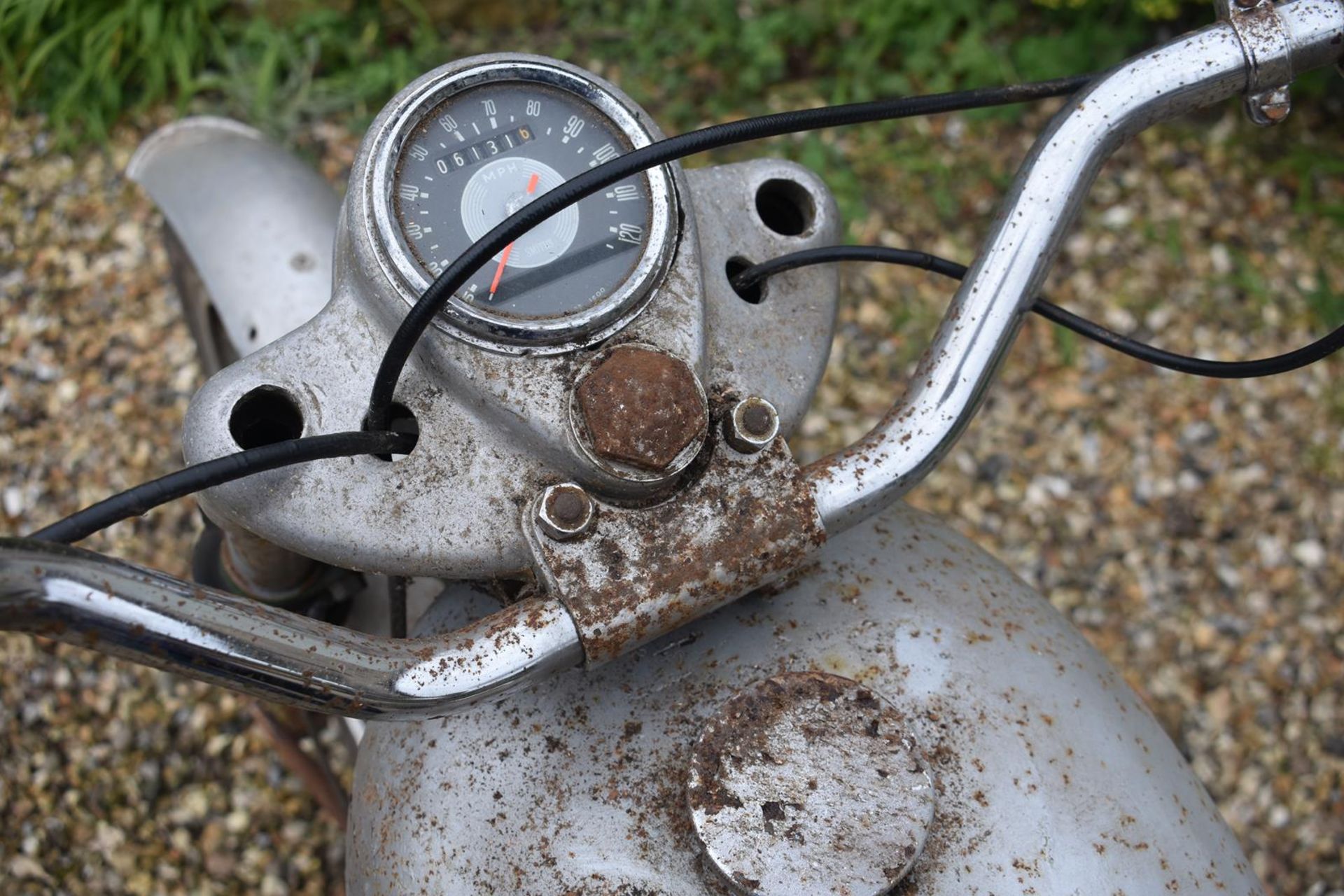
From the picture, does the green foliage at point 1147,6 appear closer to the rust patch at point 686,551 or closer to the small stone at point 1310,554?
the small stone at point 1310,554

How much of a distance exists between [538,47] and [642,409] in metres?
2.06

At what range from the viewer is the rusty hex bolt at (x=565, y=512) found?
0.85m

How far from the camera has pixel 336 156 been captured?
254cm

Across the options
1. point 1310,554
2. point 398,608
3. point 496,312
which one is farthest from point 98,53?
point 1310,554

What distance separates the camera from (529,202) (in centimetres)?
95

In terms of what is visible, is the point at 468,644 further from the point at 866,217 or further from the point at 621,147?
the point at 866,217

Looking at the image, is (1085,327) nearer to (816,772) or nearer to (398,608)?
(816,772)

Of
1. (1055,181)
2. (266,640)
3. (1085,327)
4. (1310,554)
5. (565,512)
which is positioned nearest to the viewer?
(266,640)

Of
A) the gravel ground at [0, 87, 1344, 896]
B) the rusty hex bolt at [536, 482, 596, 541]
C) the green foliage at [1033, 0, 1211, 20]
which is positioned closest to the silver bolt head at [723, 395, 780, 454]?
the rusty hex bolt at [536, 482, 596, 541]

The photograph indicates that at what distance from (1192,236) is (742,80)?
1038 millimetres

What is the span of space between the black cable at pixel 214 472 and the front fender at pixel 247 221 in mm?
517

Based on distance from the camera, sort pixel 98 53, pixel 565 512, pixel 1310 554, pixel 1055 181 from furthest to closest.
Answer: pixel 98 53
pixel 1310 554
pixel 1055 181
pixel 565 512

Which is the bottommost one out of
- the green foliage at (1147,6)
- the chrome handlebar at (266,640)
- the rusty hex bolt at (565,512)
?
the chrome handlebar at (266,640)

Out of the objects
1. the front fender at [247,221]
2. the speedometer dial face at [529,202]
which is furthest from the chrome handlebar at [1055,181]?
the front fender at [247,221]
